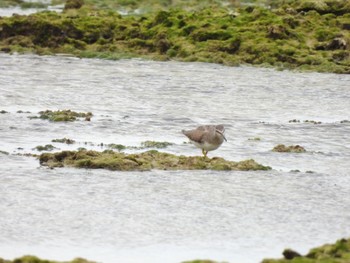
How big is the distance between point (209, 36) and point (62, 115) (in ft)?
36.0

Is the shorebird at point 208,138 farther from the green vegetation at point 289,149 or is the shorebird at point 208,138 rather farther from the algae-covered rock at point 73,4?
the algae-covered rock at point 73,4

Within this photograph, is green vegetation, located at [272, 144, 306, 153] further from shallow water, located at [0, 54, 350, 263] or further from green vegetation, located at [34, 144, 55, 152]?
green vegetation, located at [34, 144, 55, 152]

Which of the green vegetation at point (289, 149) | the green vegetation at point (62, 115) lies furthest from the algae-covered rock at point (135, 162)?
the green vegetation at point (62, 115)

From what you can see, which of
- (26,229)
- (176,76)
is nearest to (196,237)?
(26,229)

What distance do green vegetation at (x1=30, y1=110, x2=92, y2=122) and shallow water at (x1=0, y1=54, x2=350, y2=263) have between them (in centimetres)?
22

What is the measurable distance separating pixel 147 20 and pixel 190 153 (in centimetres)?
1615

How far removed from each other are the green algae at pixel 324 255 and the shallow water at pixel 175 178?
62cm

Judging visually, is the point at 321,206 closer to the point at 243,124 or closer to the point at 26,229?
the point at 26,229

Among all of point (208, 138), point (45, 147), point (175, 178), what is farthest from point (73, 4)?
point (175, 178)

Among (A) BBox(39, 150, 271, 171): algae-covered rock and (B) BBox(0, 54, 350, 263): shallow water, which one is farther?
(A) BBox(39, 150, 271, 171): algae-covered rock

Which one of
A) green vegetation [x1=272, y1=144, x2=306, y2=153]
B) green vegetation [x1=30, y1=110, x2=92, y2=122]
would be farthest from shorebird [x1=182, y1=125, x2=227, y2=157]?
green vegetation [x1=30, y1=110, x2=92, y2=122]

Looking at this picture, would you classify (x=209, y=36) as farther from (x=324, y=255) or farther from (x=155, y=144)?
(x=324, y=255)

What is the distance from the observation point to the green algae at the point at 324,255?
11820mm

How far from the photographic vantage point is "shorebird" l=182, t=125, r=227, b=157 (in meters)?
17.7
